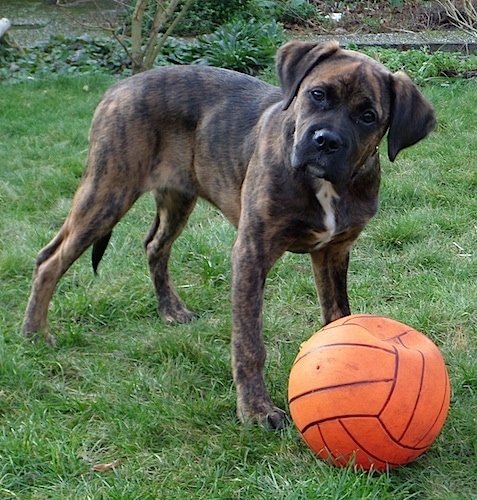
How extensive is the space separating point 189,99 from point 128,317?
4.54ft

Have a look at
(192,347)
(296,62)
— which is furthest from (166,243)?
(296,62)

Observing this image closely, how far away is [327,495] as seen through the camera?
3.24 meters

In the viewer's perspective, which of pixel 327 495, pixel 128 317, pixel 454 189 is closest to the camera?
pixel 327 495

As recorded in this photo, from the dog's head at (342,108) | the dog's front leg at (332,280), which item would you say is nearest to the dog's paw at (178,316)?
the dog's front leg at (332,280)

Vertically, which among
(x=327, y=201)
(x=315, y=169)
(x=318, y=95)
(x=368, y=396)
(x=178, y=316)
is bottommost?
(x=178, y=316)

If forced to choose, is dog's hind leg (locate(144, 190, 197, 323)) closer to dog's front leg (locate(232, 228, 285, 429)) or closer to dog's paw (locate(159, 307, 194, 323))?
dog's paw (locate(159, 307, 194, 323))

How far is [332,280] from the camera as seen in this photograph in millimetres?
4520

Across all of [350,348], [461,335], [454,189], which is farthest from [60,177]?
[350,348]

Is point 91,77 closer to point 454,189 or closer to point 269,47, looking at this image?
point 269,47

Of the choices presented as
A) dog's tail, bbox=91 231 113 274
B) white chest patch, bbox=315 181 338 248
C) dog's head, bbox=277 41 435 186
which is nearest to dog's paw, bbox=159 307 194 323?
dog's tail, bbox=91 231 113 274

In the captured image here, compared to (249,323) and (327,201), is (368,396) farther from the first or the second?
(327,201)

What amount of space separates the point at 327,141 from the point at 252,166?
68cm

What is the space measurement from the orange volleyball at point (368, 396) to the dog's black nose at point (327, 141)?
0.77 m

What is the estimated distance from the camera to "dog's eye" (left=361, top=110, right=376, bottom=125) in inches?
149
